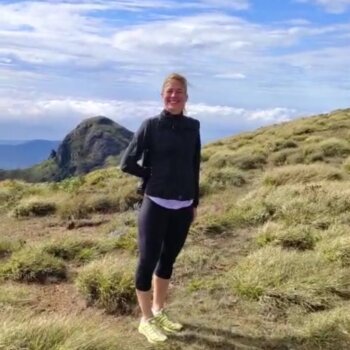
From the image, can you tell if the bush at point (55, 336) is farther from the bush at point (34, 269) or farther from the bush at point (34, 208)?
the bush at point (34, 208)

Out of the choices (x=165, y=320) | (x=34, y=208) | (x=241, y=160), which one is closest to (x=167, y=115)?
(x=165, y=320)

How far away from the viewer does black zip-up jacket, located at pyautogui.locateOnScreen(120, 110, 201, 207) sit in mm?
5855

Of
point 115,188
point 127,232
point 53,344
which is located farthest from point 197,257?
point 115,188

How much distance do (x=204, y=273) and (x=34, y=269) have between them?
2.36 metres

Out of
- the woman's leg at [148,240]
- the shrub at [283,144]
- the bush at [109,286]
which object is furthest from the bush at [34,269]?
the shrub at [283,144]

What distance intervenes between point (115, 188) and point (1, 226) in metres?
3.37

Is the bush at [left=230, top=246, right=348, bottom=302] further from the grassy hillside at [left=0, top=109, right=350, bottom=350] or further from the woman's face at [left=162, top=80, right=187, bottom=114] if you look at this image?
the woman's face at [left=162, top=80, right=187, bottom=114]

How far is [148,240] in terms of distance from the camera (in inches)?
235

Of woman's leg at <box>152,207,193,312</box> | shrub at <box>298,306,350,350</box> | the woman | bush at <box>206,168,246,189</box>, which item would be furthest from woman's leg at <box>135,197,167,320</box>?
bush at <box>206,168,246,189</box>

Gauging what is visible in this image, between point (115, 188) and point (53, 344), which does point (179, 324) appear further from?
point (115, 188)

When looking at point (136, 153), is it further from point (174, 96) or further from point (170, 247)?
point (170, 247)

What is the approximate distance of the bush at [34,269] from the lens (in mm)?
8651

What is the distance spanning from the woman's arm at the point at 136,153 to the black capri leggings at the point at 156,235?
28 centimetres

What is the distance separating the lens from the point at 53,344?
522 centimetres
